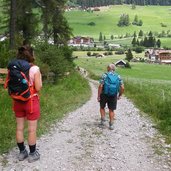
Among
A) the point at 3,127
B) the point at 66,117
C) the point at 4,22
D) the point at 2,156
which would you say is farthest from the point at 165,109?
the point at 4,22

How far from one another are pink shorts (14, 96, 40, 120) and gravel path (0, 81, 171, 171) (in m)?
0.91

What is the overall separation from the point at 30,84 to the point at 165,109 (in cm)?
765

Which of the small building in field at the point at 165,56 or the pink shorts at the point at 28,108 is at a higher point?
the pink shorts at the point at 28,108

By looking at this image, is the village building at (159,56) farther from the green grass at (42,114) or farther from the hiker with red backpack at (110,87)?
the hiker with red backpack at (110,87)

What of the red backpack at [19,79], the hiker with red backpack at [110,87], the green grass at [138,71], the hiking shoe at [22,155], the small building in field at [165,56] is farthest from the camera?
the small building in field at [165,56]

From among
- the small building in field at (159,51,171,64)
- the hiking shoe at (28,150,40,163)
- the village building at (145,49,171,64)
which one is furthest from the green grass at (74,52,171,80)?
the hiking shoe at (28,150,40,163)

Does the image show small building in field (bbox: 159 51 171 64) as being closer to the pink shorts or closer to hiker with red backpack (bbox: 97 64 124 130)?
hiker with red backpack (bbox: 97 64 124 130)

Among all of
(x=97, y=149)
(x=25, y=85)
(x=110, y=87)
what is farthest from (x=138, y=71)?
(x=25, y=85)

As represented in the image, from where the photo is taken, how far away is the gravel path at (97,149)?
872cm

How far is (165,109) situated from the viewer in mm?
15133

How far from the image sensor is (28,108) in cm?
865

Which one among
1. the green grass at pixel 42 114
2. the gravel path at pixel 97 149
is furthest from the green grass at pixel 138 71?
the gravel path at pixel 97 149

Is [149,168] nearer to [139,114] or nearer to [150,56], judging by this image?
[139,114]

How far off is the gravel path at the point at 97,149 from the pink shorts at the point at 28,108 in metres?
0.91
